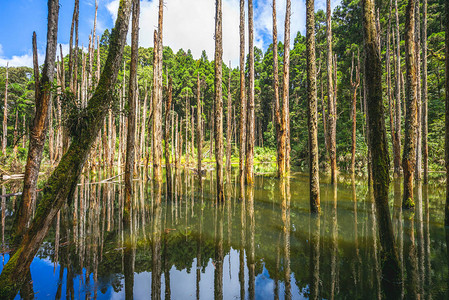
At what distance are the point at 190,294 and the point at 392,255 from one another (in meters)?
3.19

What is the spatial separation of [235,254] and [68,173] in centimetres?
349

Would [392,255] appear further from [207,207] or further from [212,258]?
[207,207]

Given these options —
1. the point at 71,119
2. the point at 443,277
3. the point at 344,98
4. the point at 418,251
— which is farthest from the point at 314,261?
the point at 344,98

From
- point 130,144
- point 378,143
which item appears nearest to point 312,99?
point 378,143

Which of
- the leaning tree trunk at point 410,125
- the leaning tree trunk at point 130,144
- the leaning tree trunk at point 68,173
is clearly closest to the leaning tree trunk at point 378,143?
the leaning tree trunk at point 68,173

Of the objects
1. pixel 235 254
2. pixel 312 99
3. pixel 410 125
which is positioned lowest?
pixel 235 254

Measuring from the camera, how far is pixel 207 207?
873 centimetres

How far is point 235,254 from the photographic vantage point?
4555 millimetres

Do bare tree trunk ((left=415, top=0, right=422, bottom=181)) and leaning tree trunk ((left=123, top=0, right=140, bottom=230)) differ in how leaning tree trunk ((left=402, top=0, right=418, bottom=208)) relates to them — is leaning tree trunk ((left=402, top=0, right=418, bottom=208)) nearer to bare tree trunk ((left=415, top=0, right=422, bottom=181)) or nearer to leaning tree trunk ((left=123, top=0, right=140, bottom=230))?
bare tree trunk ((left=415, top=0, right=422, bottom=181))

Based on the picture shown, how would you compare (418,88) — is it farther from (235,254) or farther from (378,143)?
(235,254)

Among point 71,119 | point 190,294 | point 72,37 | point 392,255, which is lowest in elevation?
point 190,294

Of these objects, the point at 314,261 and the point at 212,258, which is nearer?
the point at 314,261

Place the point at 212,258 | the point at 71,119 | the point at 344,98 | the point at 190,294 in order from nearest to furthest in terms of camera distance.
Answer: the point at 190,294 → the point at 71,119 → the point at 212,258 → the point at 344,98

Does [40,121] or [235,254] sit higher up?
[40,121]
